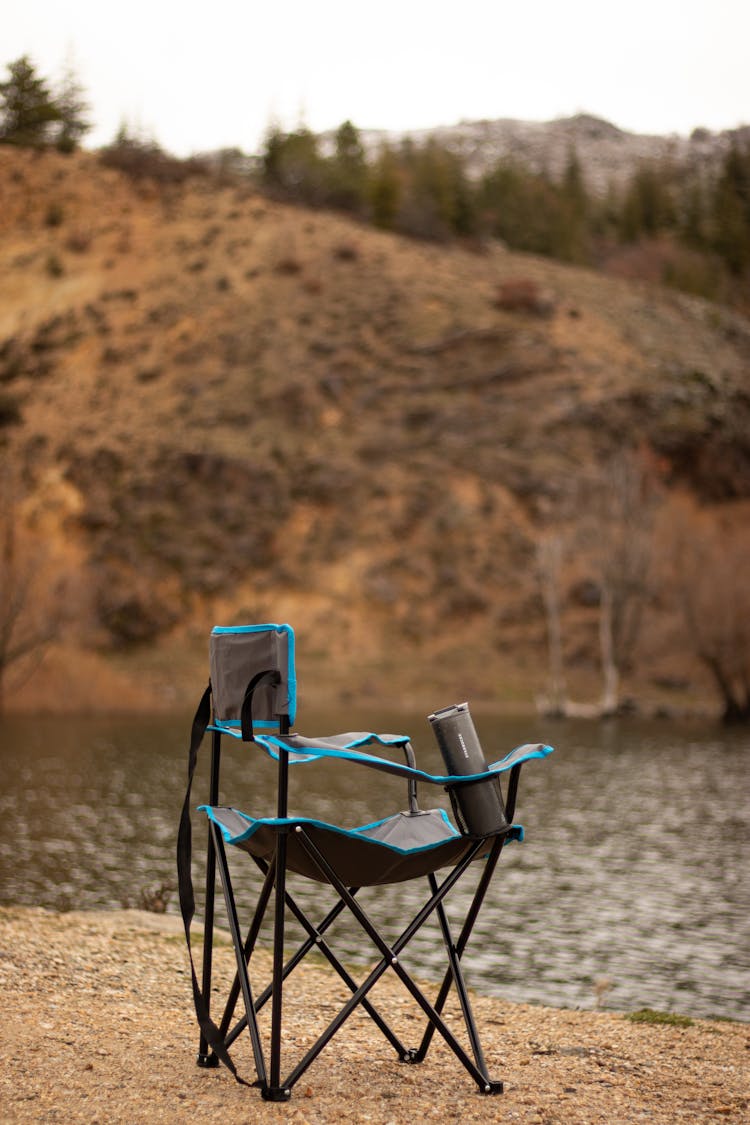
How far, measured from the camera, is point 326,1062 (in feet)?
16.4

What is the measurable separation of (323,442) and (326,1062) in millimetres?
49366

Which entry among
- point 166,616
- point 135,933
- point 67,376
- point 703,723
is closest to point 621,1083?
point 135,933

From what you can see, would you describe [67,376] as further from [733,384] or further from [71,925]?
[71,925]

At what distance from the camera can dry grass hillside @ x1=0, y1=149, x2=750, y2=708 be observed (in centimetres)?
4562

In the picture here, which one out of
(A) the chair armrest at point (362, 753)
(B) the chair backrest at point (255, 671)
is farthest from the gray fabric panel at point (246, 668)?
(A) the chair armrest at point (362, 753)

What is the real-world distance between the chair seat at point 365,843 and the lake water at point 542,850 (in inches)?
148

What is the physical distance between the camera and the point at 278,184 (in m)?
77.0

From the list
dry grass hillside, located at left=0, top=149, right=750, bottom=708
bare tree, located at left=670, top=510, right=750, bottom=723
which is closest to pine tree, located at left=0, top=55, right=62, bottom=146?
dry grass hillside, located at left=0, top=149, right=750, bottom=708

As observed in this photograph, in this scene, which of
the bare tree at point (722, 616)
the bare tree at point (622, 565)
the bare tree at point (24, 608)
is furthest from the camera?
the bare tree at point (622, 565)

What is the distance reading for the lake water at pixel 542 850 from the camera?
913 centimetres

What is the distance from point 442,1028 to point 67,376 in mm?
54523

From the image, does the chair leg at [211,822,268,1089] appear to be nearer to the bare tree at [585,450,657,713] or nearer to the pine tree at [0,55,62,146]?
the bare tree at [585,450,657,713]

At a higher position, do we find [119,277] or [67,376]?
[119,277]

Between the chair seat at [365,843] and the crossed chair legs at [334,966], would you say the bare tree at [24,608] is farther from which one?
the chair seat at [365,843]
